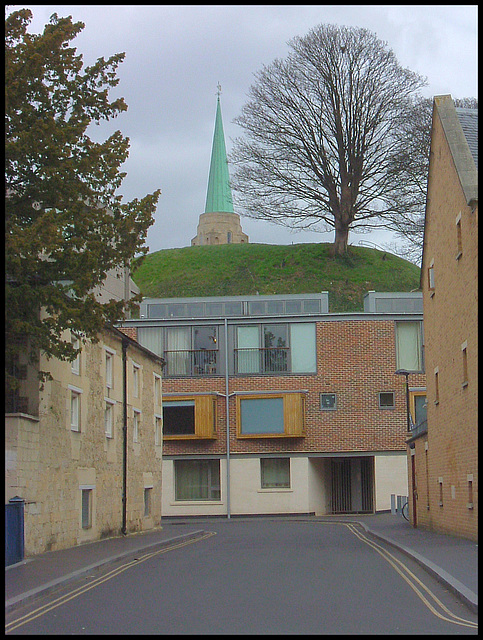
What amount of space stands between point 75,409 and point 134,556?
567cm

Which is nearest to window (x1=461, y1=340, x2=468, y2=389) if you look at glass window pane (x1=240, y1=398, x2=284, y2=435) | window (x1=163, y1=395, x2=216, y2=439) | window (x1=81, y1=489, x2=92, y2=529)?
window (x1=81, y1=489, x2=92, y2=529)

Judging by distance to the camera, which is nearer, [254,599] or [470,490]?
[254,599]

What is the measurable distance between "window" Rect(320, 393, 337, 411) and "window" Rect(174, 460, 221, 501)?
18.8 feet

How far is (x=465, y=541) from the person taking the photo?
67.2 ft

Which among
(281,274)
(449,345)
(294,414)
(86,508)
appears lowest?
(86,508)

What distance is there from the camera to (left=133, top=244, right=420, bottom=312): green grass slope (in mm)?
59125

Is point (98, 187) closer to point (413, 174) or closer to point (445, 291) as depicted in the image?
point (445, 291)

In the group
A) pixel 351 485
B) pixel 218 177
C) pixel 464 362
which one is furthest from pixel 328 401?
pixel 218 177

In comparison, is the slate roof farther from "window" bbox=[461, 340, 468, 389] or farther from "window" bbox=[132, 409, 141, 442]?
"window" bbox=[132, 409, 141, 442]

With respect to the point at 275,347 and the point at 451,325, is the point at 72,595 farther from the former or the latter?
the point at 275,347

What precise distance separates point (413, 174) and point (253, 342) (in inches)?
694

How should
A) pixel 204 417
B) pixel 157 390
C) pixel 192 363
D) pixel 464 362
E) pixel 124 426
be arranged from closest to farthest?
pixel 464 362 < pixel 124 426 < pixel 157 390 < pixel 204 417 < pixel 192 363

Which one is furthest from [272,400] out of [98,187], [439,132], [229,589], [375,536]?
[229,589]

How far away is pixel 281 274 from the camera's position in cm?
6188
